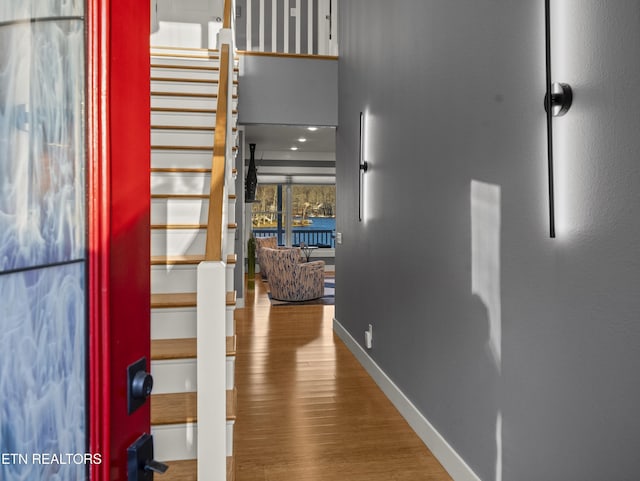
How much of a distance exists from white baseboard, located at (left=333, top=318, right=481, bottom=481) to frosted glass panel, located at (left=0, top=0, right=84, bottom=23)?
7.16 feet

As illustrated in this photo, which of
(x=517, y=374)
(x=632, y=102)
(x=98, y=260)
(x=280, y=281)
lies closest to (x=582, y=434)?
(x=517, y=374)

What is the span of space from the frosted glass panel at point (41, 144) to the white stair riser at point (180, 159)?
2987 mm

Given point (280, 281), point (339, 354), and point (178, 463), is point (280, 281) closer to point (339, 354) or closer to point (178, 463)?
point (339, 354)

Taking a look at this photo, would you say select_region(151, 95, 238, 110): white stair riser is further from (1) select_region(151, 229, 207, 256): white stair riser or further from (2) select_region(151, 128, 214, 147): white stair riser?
(1) select_region(151, 229, 207, 256): white stair riser

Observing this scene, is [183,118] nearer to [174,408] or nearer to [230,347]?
[230,347]

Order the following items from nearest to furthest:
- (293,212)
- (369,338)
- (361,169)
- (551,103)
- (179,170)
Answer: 1. (551,103)
2. (179,170)
3. (369,338)
4. (361,169)
5. (293,212)

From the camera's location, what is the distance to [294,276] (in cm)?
713

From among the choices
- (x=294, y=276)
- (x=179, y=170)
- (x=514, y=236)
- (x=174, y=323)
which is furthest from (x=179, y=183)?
(x=294, y=276)

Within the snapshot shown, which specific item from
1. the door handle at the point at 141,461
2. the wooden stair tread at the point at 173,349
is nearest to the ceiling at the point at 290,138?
the wooden stair tread at the point at 173,349

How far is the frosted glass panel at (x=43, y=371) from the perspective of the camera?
54cm

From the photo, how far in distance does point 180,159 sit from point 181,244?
0.84 m

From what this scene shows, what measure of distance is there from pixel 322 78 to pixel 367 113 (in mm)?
1603

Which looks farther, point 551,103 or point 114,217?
point 551,103

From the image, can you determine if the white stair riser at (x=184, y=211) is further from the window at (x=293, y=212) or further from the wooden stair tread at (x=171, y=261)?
the window at (x=293, y=212)
